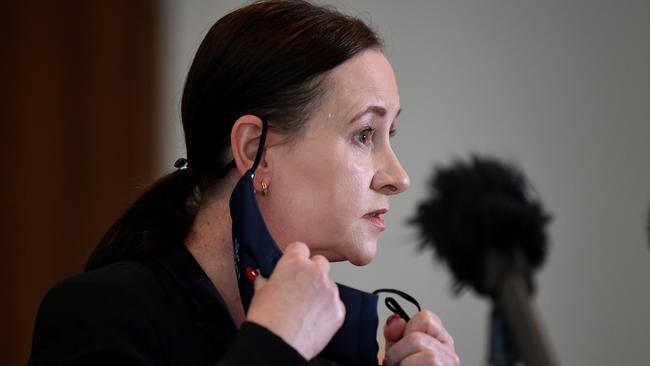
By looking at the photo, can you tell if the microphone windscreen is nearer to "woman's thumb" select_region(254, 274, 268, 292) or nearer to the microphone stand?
the microphone stand

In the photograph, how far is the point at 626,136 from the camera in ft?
8.63

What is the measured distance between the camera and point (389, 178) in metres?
1.31

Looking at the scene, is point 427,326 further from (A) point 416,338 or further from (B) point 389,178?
(B) point 389,178

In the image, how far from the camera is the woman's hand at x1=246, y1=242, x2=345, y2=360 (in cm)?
103

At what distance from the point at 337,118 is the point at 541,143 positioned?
149 cm

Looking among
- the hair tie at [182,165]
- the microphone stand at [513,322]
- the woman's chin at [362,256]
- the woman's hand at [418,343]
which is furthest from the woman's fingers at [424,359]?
the hair tie at [182,165]

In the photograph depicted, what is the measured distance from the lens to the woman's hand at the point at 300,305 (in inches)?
40.4

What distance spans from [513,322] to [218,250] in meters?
0.64

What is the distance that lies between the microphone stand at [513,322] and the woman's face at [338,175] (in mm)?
366

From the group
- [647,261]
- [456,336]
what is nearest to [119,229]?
[456,336]

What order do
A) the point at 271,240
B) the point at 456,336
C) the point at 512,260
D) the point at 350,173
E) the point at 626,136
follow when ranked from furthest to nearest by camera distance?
the point at 626,136 → the point at 456,336 → the point at 350,173 → the point at 271,240 → the point at 512,260

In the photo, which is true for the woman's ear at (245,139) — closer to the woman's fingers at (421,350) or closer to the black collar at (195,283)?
the black collar at (195,283)

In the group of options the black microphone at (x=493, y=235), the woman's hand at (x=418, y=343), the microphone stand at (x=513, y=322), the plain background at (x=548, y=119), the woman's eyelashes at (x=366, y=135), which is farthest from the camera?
the plain background at (x=548, y=119)

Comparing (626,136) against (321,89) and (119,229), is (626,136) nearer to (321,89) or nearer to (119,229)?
(321,89)
